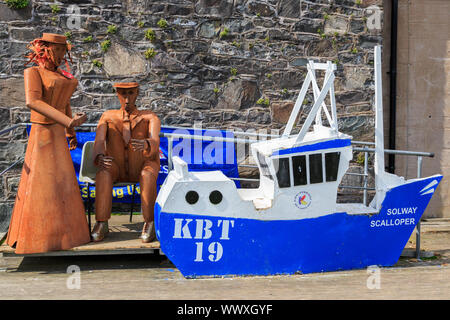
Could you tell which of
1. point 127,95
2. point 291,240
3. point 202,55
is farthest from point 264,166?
point 202,55

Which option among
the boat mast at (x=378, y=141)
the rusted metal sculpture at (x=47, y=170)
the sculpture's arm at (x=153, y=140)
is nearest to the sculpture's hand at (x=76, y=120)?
the rusted metal sculpture at (x=47, y=170)

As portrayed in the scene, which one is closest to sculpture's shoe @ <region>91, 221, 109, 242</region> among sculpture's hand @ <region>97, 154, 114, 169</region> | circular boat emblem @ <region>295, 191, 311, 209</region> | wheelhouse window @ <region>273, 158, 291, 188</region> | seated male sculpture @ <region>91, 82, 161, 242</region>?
seated male sculpture @ <region>91, 82, 161, 242</region>

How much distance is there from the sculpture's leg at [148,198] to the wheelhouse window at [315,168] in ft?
4.96

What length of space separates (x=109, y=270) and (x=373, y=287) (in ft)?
7.98

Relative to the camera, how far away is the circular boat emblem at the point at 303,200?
4.85 m

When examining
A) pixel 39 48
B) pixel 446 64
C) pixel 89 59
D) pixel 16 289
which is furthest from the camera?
pixel 446 64

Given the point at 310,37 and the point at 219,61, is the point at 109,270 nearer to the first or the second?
the point at 219,61

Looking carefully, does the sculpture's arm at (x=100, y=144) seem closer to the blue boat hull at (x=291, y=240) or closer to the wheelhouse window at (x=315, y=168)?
the blue boat hull at (x=291, y=240)

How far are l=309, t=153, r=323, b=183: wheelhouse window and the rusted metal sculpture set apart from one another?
2.12 meters

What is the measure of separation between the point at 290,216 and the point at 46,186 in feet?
7.32

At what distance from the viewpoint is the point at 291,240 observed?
4887mm

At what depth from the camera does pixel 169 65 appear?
709cm

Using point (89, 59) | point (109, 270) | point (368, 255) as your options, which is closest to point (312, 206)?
point (368, 255)

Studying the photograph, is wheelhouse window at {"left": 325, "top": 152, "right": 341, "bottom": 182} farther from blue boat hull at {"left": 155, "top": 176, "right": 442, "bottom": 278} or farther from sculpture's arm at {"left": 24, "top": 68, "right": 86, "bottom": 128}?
sculpture's arm at {"left": 24, "top": 68, "right": 86, "bottom": 128}
